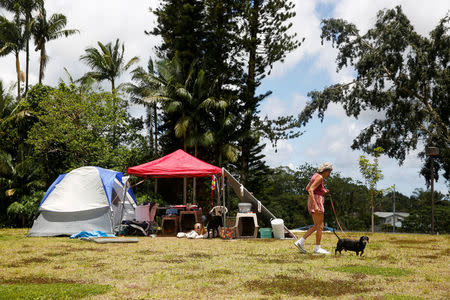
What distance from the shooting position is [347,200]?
38969 millimetres

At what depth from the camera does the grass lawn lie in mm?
4320

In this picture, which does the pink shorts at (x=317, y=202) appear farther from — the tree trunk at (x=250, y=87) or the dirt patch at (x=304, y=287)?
the tree trunk at (x=250, y=87)

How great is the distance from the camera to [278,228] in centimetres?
1170

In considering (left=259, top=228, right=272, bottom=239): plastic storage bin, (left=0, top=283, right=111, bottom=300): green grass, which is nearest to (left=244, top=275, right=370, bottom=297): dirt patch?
(left=0, top=283, right=111, bottom=300): green grass

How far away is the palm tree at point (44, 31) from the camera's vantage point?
25203 millimetres

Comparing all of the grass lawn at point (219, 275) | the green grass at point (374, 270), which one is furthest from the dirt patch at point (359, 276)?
the green grass at point (374, 270)

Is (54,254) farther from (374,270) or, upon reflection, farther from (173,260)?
(374,270)

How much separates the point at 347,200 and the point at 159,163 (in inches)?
1150

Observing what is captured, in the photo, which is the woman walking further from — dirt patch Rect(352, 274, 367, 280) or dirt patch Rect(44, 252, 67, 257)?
dirt patch Rect(44, 252, 67, 257)

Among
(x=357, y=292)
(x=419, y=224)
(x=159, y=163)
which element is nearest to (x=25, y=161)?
(x=159, y=163)

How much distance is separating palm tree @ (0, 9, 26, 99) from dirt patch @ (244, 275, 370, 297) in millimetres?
22153

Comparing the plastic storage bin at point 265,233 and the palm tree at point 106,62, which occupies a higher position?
the palm tree at point 106,62

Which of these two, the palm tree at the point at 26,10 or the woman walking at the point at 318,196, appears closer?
the woman walking at the point at 318,196

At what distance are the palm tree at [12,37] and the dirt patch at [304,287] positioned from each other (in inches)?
872
